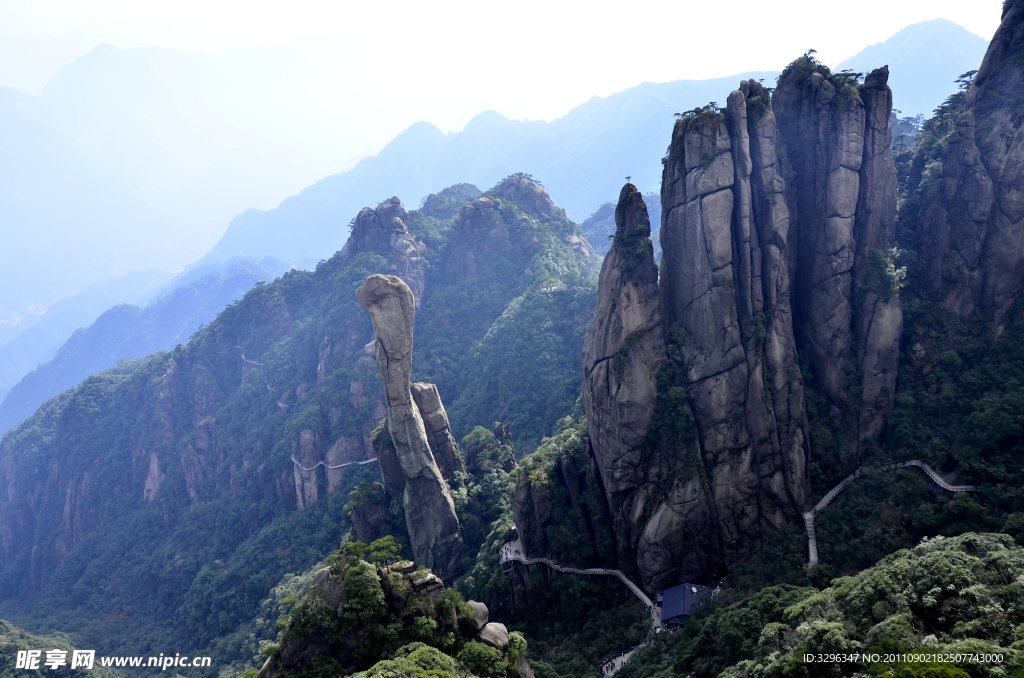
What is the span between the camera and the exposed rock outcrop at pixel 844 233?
119ft

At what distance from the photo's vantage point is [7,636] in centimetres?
4925

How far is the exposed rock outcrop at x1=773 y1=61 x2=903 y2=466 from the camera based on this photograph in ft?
119

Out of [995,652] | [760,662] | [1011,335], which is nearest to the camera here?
[995,652]

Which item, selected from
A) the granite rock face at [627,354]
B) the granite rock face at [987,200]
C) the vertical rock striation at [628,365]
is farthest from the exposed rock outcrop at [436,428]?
the granite rock face at [987,200]

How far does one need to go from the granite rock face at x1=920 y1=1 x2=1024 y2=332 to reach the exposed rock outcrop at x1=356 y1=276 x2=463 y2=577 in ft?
117

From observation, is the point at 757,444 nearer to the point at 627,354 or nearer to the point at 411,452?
the point at 627,354

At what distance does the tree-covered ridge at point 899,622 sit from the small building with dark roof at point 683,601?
16.9 ft

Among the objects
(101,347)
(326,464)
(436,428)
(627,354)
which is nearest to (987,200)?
(627,354)

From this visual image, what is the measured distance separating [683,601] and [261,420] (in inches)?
2546

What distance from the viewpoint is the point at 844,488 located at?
34.9m

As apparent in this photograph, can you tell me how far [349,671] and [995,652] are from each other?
903 inches

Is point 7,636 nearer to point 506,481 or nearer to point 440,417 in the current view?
→ point 440,417

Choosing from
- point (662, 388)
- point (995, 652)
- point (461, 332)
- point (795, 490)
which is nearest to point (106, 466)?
point (461, 332)

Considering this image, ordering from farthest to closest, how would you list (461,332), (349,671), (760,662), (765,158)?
(461,332)
(765,158)
(349,671)
(760,662)
